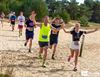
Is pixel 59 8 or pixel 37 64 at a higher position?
pixel 37 64

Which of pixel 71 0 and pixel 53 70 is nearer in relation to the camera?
pixel 53 70

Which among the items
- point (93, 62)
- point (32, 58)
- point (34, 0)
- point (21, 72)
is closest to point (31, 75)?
point (21, 72)

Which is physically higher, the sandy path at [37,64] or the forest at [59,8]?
the sandy path at [37,64]

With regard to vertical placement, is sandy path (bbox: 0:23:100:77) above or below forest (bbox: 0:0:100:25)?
above

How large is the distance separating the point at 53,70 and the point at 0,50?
4527 millimetres

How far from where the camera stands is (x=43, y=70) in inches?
540

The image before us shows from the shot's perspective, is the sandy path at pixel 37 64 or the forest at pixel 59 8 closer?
the sandy path at pixel 37 64

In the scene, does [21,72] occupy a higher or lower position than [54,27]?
lower

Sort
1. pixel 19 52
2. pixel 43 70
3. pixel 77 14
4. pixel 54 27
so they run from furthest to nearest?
pixel 77 14
pixel 19 52
pixel 54 27
pixel 43 70

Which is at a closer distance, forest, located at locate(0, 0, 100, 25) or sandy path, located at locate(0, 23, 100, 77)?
sandy path, located at locate(0, 23, 100, 77)

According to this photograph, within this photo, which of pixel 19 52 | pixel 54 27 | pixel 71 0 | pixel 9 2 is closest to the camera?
pixel 54 27

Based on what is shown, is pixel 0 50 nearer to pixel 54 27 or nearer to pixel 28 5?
pixel 54 27

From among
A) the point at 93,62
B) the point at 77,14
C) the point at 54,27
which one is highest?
the point at 54,27

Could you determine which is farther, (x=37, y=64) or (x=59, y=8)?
(x=59, y=8)
